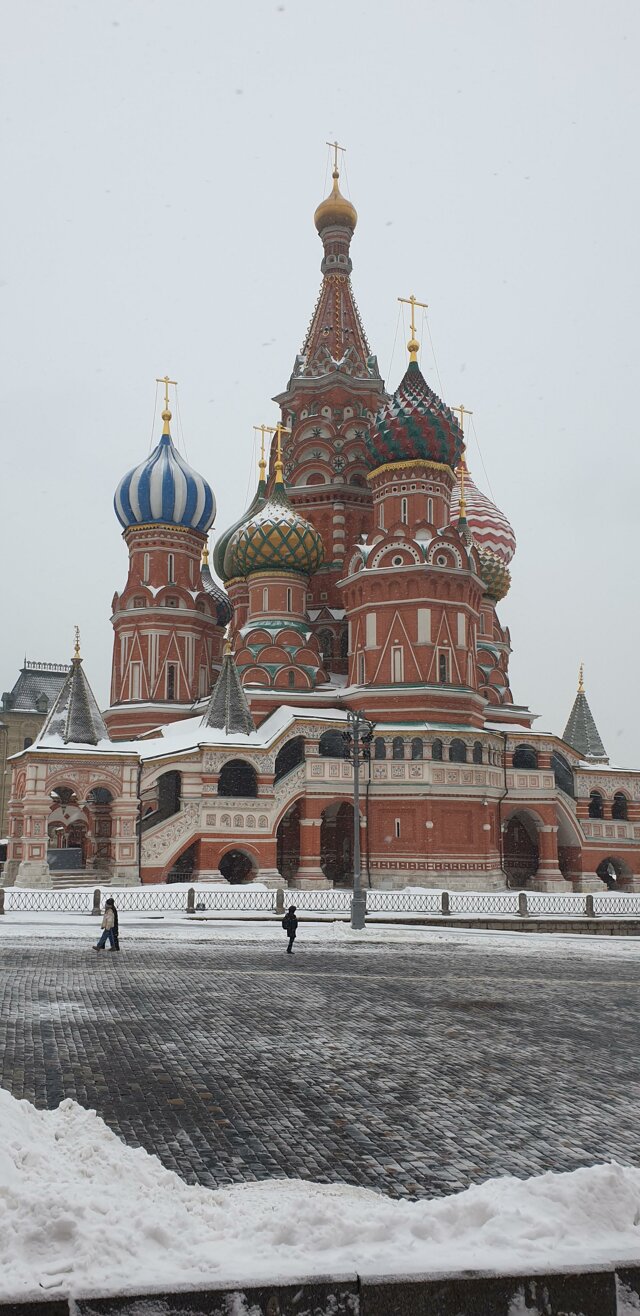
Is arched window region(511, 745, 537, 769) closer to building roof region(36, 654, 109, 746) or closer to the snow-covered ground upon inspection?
the snow-covered ground

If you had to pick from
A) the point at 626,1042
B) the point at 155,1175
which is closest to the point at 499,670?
the point at 626,1042

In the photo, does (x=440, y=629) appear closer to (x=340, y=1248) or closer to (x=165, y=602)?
(x=165, y=602)

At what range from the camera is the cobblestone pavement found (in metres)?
7.05

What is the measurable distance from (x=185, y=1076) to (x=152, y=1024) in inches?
96.4

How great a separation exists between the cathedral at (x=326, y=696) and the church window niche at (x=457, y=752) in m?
0.10

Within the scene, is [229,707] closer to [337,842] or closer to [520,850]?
[337,842]

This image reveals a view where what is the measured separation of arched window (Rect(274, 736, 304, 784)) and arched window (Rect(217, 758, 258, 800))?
5.78 feet

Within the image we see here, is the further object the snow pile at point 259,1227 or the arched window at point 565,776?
the arched window at point 565,776

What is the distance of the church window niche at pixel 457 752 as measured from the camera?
3612cm

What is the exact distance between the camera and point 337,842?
38062 mm

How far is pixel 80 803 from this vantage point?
31.7 m

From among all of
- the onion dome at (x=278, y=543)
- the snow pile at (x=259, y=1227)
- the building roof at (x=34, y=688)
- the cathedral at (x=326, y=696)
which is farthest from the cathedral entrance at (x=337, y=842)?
the building roof at (x=34, y=688)

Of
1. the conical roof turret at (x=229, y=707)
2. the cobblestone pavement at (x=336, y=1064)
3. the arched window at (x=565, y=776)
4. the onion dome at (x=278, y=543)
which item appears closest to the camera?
the cobblestone pavement at (x=336, y=1064)

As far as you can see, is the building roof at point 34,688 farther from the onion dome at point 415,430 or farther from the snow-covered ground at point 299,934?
the snow-covered ground at point 299,934
